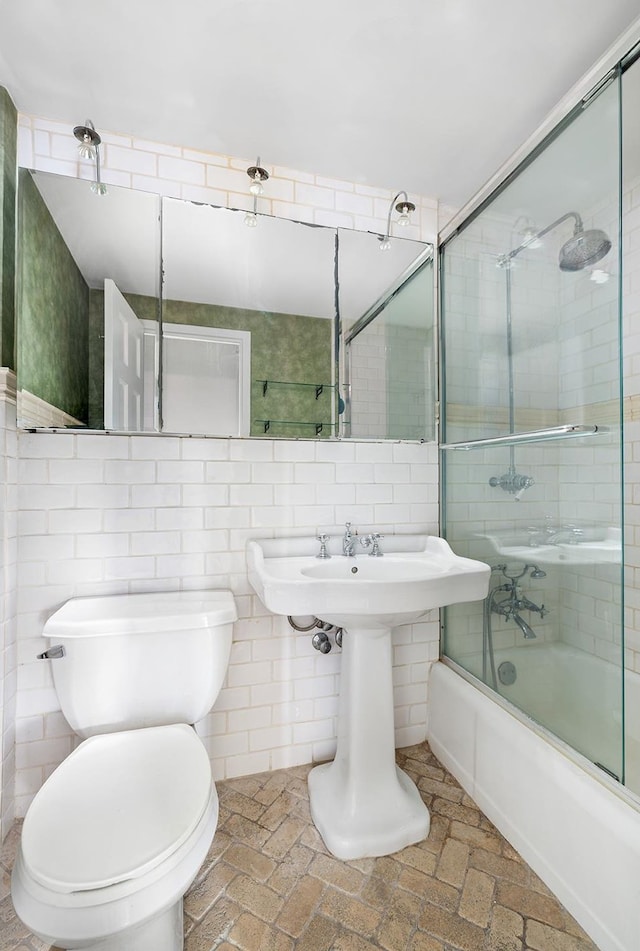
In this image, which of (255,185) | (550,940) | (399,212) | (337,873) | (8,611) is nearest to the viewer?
(550,940)

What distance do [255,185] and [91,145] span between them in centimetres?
56

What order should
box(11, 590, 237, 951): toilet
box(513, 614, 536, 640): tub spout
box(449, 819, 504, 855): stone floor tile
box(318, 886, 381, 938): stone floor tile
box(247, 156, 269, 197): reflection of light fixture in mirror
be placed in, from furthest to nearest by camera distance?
box(247, 156, 269, 197): reflection of light fixture in mirror < box(513, 614, 536, 640): tub spout < box(449, 819, 504, 855): stone floor tile < box(318, 886, 381, 938): stone floor tile < box(11, 590, 237, 951): toilet

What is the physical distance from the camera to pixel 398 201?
1928mm

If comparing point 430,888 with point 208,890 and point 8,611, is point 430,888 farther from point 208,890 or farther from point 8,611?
point 8,611

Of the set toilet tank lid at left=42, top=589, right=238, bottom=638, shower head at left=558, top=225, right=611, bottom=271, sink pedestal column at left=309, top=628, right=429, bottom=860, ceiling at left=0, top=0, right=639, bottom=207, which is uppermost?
ceiling at left=0, top=0, right=639, bottom=207

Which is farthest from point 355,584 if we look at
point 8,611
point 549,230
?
point 549,230

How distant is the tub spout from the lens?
5.02 ft

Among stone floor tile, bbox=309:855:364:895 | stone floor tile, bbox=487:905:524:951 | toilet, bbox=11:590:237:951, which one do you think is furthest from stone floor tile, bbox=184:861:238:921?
stone floor tile, bbox=487:905:524:951

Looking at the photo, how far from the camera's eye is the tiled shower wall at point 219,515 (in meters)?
1.53

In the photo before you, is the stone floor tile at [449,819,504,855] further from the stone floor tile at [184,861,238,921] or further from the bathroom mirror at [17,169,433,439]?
the bathroom mirror at [17,169,433,439]

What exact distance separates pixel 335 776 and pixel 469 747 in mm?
509

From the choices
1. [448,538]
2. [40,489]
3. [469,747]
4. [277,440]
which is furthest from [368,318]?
[469,747]

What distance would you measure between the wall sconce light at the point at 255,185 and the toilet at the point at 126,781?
143 centimetres

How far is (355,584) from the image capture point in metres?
1.27
